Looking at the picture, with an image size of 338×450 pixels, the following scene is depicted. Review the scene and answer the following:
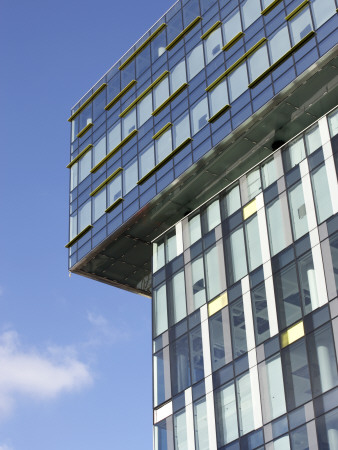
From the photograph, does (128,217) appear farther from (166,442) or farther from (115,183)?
(166,442)

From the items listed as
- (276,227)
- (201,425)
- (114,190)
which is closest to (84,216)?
(114,190)

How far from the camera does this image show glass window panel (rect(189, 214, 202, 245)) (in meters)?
58.9

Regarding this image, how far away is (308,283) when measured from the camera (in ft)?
157

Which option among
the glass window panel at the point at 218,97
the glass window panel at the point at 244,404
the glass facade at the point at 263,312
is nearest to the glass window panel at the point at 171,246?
the glass facade at the point at 263,312

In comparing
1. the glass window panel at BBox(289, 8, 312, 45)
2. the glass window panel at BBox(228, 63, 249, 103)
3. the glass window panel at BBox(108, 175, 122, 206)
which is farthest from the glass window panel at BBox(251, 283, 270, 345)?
the glass window panel at BBox(108, 175, 122, 206)

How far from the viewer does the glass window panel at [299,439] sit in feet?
145

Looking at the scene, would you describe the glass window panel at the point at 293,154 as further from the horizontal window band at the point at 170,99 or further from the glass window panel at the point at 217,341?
the horizontal window band at the point at 170,99

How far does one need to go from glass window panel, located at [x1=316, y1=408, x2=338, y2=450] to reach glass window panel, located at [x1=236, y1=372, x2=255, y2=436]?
5145 millimetres

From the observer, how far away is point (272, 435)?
46.3 meters

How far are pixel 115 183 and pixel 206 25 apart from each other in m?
12.2

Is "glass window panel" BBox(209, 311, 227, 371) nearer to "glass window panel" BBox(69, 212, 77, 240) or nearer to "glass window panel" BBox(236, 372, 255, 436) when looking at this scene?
"glass window panel" BBox(236, 372, 255, 436)

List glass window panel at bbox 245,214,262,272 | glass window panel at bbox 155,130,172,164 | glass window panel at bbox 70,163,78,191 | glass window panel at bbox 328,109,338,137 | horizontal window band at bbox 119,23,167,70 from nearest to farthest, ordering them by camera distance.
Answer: glass window panel at bbox 328,109,338,137
glass window panel at bbox 245,214,262,272
glass window panel at bbox 155,130,172,164
horizontal window band at bbox 119,23,167,70
glass window panel at bbox 70,163,78,191

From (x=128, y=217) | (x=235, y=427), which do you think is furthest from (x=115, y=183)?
(x=235, y=427)

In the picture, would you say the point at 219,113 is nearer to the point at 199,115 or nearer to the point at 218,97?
the point at 218,97
